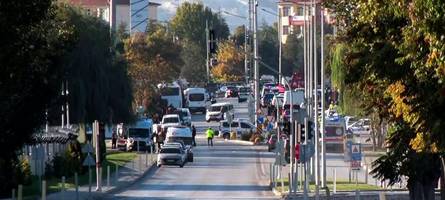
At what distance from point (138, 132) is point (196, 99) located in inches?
1935

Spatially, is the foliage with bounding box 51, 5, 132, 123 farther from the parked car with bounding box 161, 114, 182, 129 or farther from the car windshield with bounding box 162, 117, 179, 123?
the car windshield with bounding box 162, 117, 179, 123

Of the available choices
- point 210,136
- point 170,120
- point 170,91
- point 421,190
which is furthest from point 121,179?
point 170,91

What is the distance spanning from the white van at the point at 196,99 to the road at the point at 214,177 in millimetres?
37804

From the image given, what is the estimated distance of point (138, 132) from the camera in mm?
89000

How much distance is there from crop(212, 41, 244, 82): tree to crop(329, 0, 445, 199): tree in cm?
12856

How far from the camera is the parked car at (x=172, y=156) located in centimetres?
7606

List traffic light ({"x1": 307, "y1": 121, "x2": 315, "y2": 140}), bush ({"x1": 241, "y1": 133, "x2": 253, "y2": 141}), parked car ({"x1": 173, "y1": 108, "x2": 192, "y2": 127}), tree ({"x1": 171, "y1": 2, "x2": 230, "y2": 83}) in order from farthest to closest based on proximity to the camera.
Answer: tree ({"x1": 171, "y1": 2, "x2": 230, "y2": 83}) < parked car ({"x1": 173, "y1": 108, "x2": 192, "y2": 127}) < bush ({"x1": 241, "y1": 133, "x2": 253, "y2": 141}) < traffic light ({"x1": 307, "y1": 121, "x2": 315, "y2": 140})

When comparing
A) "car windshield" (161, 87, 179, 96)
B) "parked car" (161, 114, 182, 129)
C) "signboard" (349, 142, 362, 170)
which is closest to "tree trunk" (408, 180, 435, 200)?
"signboard" (349, 142, 362, 170)

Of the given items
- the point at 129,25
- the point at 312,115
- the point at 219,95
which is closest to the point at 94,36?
the point at 312,115

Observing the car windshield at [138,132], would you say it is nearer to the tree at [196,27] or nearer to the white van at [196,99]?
the white van at [196,99]

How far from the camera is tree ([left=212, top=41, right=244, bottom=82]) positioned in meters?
165

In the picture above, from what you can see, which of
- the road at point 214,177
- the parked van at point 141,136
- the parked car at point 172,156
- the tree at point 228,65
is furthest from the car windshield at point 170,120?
the tree at point 228,65

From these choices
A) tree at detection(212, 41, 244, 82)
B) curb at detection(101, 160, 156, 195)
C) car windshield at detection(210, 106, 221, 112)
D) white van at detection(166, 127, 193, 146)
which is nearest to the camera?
curb at detection(101, 160, 156, 195)

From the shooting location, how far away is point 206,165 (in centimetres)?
7594
